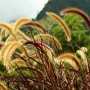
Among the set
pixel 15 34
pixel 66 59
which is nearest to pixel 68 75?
pixel 66 59

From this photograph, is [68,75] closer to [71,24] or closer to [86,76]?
[86,76]

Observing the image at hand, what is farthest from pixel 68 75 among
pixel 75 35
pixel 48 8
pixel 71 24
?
pixel 48 8

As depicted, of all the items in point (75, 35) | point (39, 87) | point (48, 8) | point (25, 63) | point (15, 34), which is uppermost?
point (48, 8)

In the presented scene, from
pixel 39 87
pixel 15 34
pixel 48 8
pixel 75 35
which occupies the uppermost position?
pixel 48 8

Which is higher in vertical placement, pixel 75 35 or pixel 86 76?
pixel 75 35

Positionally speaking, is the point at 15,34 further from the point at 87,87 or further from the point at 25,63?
the point at 87,87

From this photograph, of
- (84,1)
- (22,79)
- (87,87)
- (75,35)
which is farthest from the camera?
(84,1)

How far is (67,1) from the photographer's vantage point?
323ft

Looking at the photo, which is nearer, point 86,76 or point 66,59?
point 86,76

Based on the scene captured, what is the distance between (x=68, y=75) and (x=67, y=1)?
9660 cm

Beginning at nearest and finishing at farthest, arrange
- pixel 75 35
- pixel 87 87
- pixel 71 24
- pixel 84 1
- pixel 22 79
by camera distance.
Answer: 1. pixel 87 87
2. pixel 22 79
3. pixel 75 35
4. pixel 71 24
5. pixel 84 1

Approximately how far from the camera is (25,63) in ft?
9.59

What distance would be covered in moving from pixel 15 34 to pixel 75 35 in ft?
70.8

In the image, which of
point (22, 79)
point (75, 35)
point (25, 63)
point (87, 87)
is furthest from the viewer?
point (75, 35)
